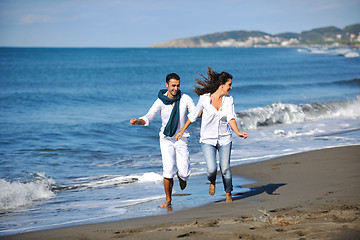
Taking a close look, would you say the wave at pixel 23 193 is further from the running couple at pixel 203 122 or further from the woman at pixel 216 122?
the woman at pixel 216 122

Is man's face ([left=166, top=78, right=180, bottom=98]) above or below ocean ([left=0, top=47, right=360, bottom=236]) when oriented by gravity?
above

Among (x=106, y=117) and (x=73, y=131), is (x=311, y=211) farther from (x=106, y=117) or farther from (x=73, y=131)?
(x=106, y=117)

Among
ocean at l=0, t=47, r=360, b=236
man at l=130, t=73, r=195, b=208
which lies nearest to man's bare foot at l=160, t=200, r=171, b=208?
man at l=130, t=73, r=195, b=208

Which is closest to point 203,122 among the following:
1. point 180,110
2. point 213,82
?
point 180,110

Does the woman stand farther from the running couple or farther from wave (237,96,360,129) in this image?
wave (237,96,360,129)

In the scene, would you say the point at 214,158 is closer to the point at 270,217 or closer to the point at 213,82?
the point at 213,82

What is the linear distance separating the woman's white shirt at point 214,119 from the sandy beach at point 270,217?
39.6 inches

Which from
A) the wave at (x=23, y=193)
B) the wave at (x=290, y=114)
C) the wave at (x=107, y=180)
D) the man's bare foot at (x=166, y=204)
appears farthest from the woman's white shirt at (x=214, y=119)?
the wave at (x=290, y=114)

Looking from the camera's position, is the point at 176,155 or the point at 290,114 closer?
the point at 176,155

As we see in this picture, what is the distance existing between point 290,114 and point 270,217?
48.7ft

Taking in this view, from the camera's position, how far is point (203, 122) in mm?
6266

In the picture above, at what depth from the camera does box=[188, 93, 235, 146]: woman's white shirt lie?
6184 mm

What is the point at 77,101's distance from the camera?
86.9 ft

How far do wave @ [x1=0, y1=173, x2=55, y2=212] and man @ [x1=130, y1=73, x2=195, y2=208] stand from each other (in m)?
2.74
